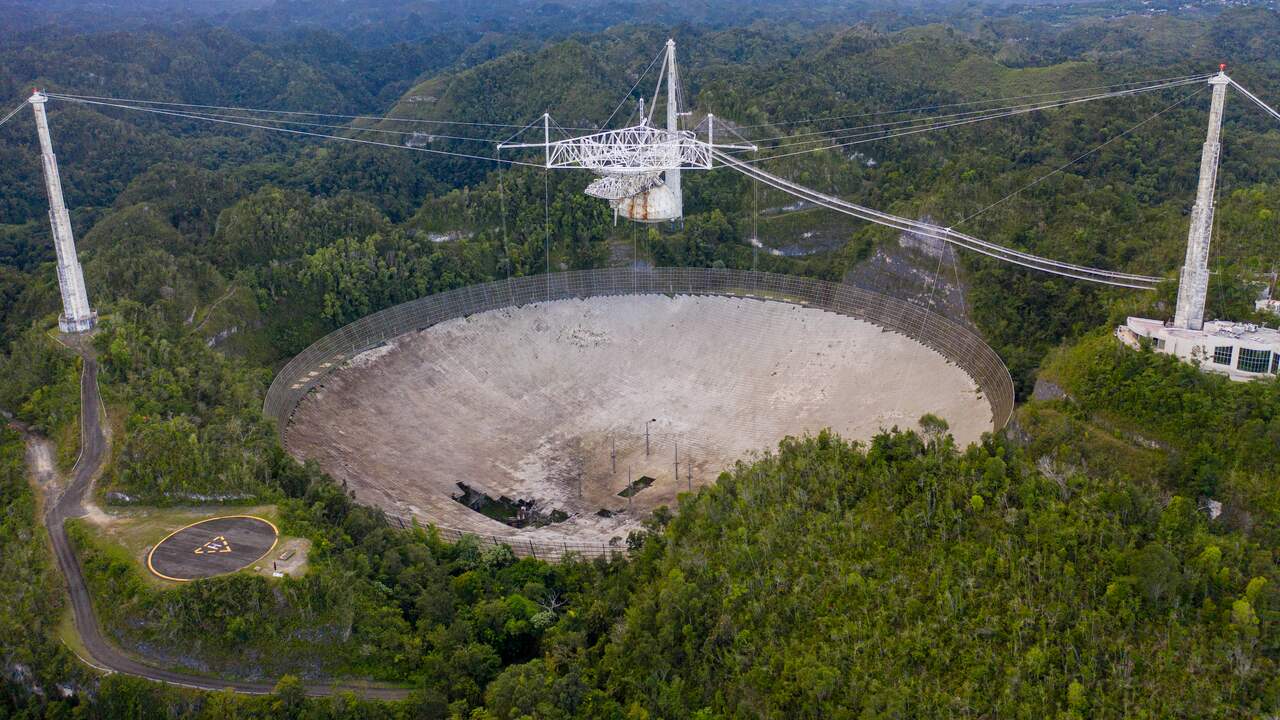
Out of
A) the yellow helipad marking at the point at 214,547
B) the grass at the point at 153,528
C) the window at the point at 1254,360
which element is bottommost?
the yellow helipad marking at the point at 214,547

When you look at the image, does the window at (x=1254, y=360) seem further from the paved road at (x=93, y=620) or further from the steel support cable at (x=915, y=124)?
the steel support cable at (x=915, y=124)

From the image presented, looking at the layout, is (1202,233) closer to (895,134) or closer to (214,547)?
(214,547)

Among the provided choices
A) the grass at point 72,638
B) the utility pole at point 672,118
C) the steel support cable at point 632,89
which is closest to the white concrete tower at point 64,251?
the grass at point 72,638

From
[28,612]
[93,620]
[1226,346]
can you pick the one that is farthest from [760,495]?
[28,612]

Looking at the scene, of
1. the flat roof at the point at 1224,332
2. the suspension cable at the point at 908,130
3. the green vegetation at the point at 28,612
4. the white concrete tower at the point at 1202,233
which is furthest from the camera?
the suspension cable at the point at 908,130

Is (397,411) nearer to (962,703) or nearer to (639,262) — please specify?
(639,262)

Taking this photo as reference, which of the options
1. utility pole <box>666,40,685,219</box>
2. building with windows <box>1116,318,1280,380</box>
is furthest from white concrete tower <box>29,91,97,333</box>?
building with windows <box>1116,318,1280,380</box>

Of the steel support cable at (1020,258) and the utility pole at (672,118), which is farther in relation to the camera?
the utility pole at (672,118)
